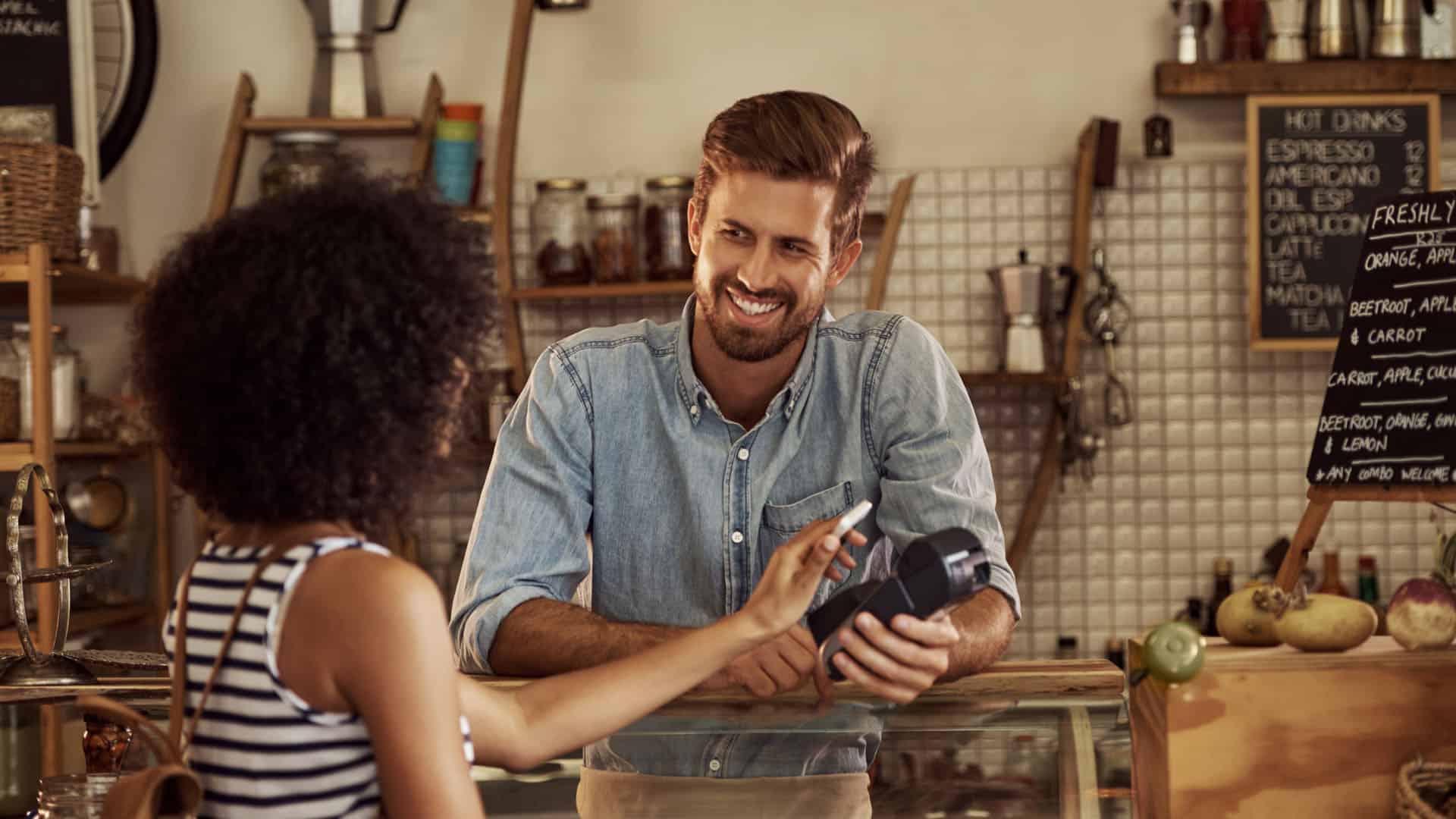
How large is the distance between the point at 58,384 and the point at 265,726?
2706 mm

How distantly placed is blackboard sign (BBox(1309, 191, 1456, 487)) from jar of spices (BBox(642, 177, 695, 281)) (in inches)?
65.8

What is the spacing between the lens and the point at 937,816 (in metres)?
1.28

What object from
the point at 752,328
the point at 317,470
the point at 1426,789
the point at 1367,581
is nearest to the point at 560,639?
the point at 752,328

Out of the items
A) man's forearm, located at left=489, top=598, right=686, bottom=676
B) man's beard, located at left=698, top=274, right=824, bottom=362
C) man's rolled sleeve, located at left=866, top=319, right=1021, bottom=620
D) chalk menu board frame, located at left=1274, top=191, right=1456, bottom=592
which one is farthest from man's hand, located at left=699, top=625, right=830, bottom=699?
chalk menu board frame, located at left=1274, top=191, right=1456, bottom=592

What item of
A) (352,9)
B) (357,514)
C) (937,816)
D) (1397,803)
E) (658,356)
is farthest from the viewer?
(352,9)

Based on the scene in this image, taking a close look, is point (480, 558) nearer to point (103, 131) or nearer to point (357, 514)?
point (357, 514)

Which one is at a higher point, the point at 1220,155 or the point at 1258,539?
the point at 1220,155

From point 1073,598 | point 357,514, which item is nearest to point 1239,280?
point 1073,598

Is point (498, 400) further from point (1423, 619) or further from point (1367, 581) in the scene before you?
point (1423, 619)

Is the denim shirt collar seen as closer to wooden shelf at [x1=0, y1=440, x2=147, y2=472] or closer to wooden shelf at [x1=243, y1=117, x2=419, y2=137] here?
wooden shelf at [x1=0, y1=440, x2=147, y2=472]

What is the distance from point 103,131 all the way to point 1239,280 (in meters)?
2.81

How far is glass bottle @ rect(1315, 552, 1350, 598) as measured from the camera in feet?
11.9

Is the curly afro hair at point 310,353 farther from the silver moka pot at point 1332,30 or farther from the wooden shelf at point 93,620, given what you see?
the silver moka pot at point 1332,30

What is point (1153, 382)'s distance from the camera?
3789mm
